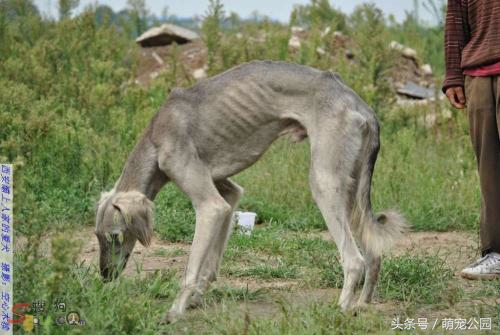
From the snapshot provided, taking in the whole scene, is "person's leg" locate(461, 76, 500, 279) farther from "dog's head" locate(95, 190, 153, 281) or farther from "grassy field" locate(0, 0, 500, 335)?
"dog's head" locate(95, 190, 153, 281)

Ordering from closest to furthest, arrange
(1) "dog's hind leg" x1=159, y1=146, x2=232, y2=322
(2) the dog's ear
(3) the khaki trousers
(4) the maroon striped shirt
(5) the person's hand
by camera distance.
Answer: (1) "dog's hind leg" x1=159, y1=146, x2=232, y2=322 < (2) the dog's ear < (4) the maroon striped shirt < (3) the khaki trousers < (5) the person's hand

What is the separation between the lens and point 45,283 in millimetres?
4297

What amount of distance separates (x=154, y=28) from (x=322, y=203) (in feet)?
38.5

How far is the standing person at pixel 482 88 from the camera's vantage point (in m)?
6.41

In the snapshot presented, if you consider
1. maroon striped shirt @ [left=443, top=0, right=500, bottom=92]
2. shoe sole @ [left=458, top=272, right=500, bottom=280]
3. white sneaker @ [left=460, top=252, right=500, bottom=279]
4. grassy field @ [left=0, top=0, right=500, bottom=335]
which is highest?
maroon striped shirt @ [left=443, top=0, right=500, bottom=92]

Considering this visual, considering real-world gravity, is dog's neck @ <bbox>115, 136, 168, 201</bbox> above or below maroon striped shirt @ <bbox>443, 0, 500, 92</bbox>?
below

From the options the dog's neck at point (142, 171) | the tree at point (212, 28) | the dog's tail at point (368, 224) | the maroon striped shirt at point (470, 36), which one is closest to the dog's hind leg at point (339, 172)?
the dog's tail at point (368, 224)

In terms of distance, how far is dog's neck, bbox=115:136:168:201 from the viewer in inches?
229

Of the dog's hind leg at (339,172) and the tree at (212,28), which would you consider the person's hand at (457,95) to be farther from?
the tree at (212,28)

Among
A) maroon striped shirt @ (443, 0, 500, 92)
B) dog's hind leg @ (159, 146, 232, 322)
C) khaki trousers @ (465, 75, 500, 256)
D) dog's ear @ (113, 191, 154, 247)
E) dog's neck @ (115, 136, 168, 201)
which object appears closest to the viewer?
dog's hind leg @ (159, 146, 232, 322)

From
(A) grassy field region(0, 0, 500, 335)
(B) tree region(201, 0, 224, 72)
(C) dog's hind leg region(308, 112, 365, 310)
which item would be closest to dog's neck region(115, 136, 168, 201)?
(A) grassy field region(0, 0, 500, 335)

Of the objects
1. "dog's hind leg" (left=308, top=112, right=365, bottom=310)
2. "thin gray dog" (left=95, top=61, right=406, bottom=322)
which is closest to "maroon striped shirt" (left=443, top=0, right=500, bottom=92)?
"thin gray dog" (left=95, top=61, right=406, bottom=322)

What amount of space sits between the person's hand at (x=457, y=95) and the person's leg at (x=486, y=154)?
0.06 metres

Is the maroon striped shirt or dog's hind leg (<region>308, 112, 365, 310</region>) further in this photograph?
the maroon striped shirt
